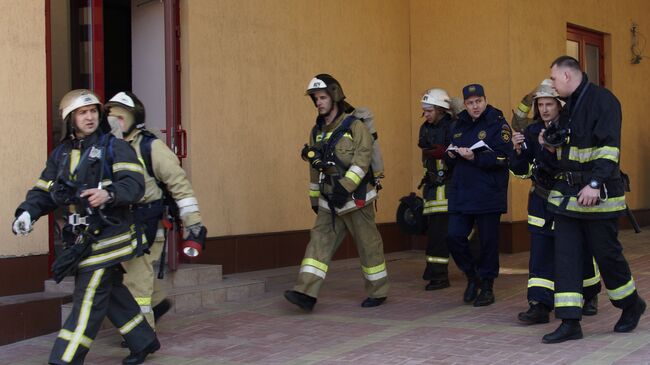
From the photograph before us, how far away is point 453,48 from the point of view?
1220 centimetres

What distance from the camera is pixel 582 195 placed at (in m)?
6.05

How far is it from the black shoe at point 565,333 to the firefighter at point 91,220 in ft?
9.14

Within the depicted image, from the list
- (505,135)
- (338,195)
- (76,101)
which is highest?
(76,101)

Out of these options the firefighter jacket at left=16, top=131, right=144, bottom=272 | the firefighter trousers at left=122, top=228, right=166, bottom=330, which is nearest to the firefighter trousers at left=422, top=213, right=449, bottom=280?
the firefighter trousers at left=122, top=228, right=166, bottom=330

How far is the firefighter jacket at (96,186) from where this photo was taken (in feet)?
18.7

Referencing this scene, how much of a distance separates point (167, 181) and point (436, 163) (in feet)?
11.3

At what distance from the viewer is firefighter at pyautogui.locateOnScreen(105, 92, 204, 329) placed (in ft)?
20.9

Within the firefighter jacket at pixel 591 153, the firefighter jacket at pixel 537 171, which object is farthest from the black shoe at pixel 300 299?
the firefighter jacket at pixel 591 153

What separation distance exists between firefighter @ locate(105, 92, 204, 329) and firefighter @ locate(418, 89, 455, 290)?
321 centimetres

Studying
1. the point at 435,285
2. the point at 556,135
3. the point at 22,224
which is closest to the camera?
the point at 22,224

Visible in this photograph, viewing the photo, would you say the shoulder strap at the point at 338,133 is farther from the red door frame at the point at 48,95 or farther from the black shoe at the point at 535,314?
the red door frame at the point at 48,95

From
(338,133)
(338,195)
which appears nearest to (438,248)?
(338,195)

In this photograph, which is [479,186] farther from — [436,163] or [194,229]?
[194,229]

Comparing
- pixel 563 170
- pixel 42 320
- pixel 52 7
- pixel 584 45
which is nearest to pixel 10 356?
pixel 42 320
